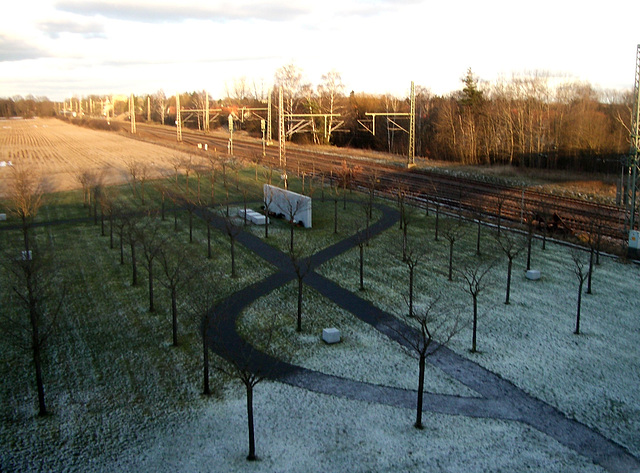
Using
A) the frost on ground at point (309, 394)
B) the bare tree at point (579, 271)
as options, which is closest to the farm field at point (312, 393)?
the frost on ground at point (309, 394)

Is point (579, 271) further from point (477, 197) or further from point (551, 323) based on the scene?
point (477, 197)

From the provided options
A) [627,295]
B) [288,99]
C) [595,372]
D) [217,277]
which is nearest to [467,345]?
[595,372]

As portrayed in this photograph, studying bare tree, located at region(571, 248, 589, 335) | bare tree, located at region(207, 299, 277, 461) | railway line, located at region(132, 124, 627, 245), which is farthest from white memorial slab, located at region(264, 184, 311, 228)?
bare tree, located at region(571, 248, 589, 335)

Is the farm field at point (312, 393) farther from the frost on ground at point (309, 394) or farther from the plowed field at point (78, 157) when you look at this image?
the plowed field at point (78, 157)

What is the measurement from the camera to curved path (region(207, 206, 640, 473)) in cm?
1256

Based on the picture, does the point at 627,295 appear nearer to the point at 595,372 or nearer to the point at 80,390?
the point at 595,372

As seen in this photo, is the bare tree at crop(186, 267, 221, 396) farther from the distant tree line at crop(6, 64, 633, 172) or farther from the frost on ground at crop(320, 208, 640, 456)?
the distant tree line at crop(6, 64, 633, 172)

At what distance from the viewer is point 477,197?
38.0 m

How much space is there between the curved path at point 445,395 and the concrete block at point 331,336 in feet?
5.41

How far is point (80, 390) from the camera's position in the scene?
14.4 m

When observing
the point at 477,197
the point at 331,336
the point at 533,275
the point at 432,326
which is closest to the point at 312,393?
the point at 331,336

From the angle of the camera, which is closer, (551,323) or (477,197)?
(551,323)

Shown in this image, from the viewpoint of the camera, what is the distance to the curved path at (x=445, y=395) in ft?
41.2

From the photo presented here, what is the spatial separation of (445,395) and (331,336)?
402 centimetres
